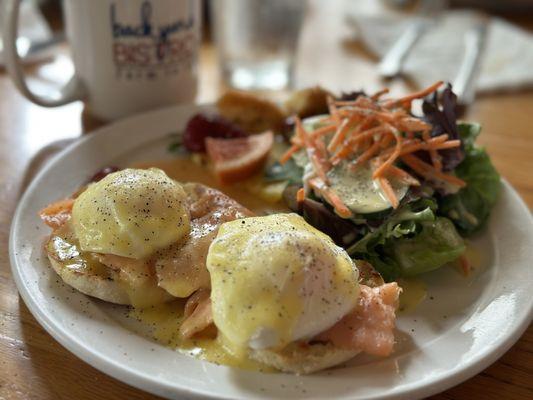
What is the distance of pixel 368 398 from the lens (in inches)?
50.4

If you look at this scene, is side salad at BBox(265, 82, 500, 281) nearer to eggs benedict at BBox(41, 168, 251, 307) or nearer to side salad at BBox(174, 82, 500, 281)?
side salad at BBox(174, 82, 500, 281)

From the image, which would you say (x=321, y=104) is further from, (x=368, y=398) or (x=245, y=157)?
(x=368, y=398)

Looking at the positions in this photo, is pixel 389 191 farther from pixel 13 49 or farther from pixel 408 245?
pixel 13 49

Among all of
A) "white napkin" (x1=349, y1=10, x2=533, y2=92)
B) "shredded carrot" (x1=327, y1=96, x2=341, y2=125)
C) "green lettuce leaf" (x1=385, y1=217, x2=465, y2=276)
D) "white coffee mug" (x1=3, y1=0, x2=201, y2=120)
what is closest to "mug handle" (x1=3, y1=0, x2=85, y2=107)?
"white coffee mug" (x1=3, y1=0, x2=201, y2=120)

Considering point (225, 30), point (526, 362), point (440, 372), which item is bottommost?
point (526, 362)

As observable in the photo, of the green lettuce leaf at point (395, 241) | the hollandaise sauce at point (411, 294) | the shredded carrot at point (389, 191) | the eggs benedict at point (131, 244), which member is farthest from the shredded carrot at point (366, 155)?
the eggs benedict at point (131, 244)

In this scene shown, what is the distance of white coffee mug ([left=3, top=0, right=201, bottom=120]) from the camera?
2447 mm

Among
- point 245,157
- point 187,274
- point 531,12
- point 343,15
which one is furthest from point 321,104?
point 531,12

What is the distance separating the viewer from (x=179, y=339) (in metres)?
1.50

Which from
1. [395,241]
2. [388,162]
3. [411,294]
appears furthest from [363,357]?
[388,162]

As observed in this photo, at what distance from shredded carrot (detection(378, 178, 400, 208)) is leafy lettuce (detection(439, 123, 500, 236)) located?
247mm

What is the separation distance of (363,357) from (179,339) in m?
0.43

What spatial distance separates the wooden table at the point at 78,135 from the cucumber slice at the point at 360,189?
539mm

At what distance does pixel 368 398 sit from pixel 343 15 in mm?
3528
